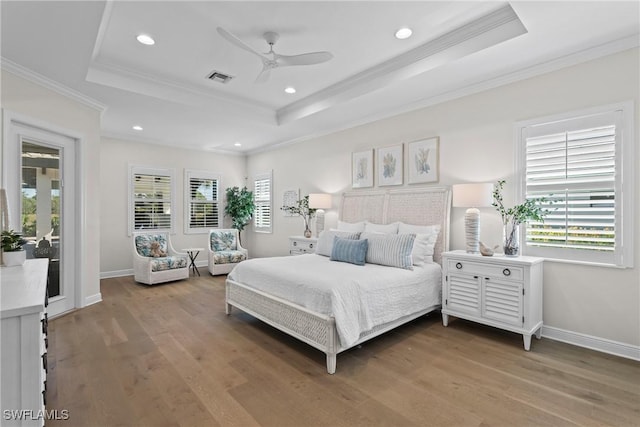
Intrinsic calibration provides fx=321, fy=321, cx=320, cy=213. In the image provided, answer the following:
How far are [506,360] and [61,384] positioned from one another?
3.52m

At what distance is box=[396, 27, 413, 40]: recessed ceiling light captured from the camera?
2896 mm

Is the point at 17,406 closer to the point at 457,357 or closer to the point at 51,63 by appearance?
the point at 457,357

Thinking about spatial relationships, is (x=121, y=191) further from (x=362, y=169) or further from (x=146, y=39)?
(x=362, y=169)

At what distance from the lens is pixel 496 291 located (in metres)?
3.15

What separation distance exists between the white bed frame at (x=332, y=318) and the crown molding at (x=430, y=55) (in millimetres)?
1442

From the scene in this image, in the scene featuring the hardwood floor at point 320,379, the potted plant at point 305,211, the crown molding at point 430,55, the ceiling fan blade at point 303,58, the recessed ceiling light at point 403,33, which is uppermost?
the recessed ceiling light at point 403,33

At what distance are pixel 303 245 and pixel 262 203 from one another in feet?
7.36

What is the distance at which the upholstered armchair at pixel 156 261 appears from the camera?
17.7 feet

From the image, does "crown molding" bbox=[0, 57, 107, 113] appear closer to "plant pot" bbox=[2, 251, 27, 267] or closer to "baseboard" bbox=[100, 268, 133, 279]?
"plant pot" bbox=[2, 251, 27, 267]

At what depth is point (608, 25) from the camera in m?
2.59

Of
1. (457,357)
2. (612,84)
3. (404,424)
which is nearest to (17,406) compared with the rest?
(404,424)

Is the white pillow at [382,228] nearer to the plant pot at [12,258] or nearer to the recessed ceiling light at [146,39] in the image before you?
the recessed ceiling light at [146,39]

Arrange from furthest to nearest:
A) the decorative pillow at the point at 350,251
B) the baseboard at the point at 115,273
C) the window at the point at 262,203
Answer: the window at the point at 262,203 < the baseboard at the point at 115,273 < the decorative pillow at the point at 350,251

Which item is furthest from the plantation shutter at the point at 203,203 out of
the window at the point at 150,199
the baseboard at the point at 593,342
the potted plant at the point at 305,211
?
the baseboard at the point at 593,342
